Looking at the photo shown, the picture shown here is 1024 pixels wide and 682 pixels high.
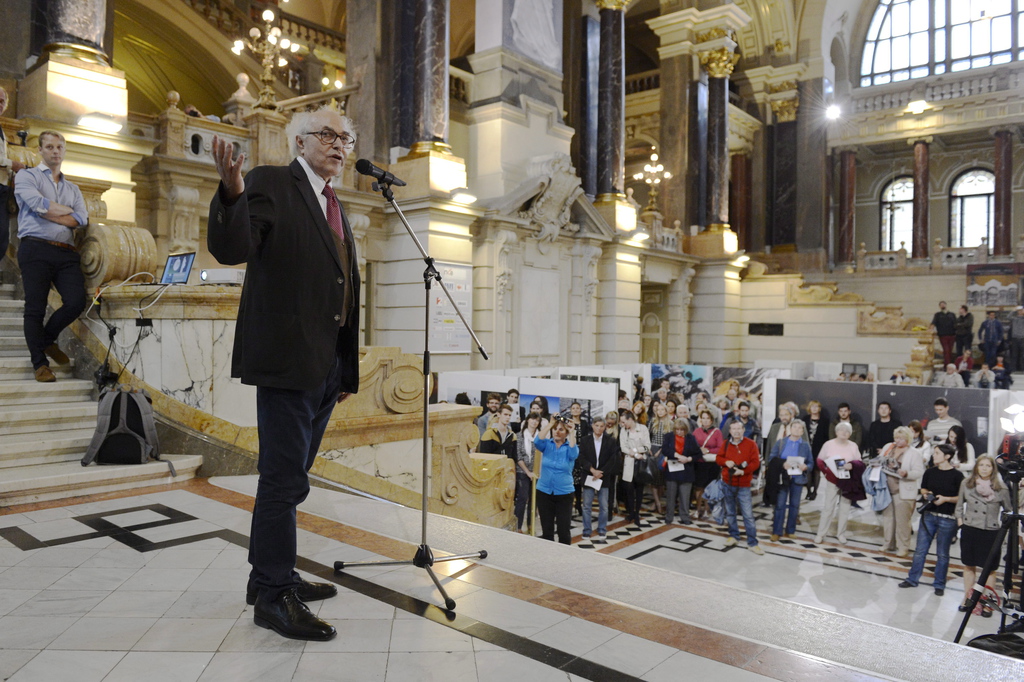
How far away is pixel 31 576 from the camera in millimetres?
3137

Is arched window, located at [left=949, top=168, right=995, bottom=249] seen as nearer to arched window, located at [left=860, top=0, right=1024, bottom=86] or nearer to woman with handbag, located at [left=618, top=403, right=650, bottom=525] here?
arched window, located at [left=860, top=0, right=1024, bottom=86]

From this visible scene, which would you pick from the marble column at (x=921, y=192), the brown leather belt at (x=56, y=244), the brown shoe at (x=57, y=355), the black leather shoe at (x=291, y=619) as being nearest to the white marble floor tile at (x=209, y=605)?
the black leather shoe at (x=291, y=619)

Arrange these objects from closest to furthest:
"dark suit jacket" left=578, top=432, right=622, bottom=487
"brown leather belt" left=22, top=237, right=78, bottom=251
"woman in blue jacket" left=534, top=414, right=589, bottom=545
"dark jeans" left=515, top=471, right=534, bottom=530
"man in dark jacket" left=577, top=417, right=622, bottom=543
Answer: "brown leather belt" left=22, top=237, right=78, bottom=251 < "woman in blue jacket" left=534, top=414, right=589, bottom=545 < "dark jeans" left=515, top=471, right=534, bottom=530 < "man in dark jacket" left=577, top=417, right=622, bottom=543 < "dark suit jacket" left=578, top=432, right=622, bottom=487

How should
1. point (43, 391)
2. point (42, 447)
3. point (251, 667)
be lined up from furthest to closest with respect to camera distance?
1. point (43, 391)
2. point (42, 447)
3. point (251, 667)

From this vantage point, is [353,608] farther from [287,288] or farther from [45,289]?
[45,289]

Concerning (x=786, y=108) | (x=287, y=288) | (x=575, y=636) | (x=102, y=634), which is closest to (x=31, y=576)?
(x=102, y=634)

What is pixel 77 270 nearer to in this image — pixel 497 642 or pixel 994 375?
pixel 497 642

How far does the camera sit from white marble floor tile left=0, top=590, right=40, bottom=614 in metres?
2.77

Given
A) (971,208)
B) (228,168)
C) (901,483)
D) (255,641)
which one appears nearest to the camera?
(228,168)

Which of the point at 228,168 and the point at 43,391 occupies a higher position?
the point at 228,168

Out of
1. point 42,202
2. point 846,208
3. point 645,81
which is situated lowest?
point 42,202

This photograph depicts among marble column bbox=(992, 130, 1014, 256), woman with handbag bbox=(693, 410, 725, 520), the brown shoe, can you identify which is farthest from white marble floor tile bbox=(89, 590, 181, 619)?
marble column bbox=(992, 130, 1014, 256)

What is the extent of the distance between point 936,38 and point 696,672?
3528 cm

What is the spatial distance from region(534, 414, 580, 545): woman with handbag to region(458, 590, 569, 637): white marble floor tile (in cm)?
536
